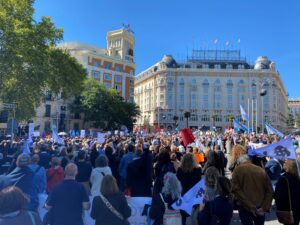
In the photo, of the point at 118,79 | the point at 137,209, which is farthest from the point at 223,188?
the point at 118,79

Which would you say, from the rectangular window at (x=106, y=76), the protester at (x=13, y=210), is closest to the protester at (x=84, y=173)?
the protester at (x=13, y=210)

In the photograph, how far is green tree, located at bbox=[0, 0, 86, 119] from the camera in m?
20.7

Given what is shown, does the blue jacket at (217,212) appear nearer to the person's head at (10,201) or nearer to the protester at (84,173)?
the person's head at (10,201)

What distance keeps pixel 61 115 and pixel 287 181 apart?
191ft

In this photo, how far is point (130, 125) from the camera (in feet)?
208

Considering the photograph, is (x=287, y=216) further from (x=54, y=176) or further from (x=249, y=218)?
(x=54, y=176)

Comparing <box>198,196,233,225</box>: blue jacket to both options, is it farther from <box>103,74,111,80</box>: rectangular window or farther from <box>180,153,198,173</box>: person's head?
<box>103,74,111,80</box>: rectangular window

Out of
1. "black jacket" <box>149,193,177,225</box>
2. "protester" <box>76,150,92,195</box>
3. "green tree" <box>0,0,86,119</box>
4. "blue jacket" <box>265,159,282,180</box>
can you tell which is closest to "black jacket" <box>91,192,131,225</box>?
"black jacket" <box>149,193,177,225</box>

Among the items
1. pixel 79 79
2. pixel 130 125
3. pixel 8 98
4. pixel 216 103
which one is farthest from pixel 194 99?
pixel 8 98

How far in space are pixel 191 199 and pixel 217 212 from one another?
131cm

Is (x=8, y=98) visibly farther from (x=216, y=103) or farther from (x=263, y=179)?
(x=216, y=103)

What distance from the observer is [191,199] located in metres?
5.59

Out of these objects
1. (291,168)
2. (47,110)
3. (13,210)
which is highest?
(47,110)

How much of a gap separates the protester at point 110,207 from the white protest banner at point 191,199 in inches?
64.1
